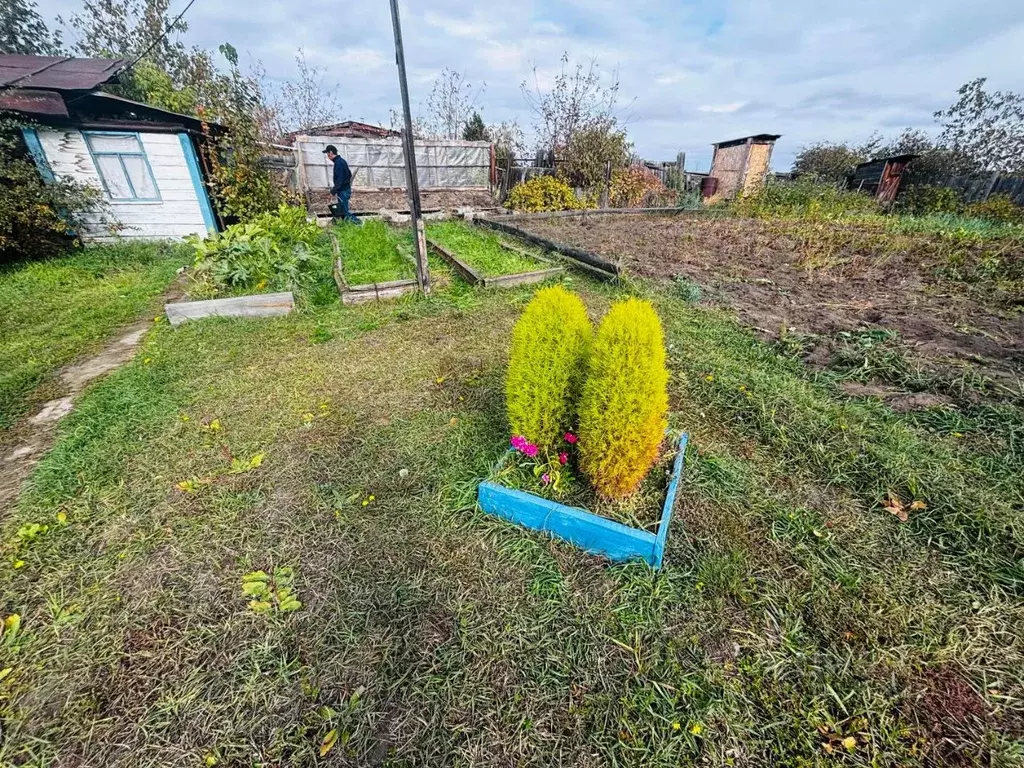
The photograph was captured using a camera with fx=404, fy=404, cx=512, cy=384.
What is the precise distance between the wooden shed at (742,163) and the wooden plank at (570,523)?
17.5 m

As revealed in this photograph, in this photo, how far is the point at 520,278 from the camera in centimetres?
572

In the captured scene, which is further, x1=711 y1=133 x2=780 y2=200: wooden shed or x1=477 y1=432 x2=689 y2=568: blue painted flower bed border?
x1=711 y1=133 x2=780 y2=200: wooden shed

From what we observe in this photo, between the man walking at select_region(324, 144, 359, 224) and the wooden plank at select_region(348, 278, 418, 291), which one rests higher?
the man walking at select_region(324, 144, 359, 224)

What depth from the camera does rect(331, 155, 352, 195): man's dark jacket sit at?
9.82m

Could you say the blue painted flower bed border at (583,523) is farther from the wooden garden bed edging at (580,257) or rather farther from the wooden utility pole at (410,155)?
the wooden garden bed edging at (580,257)

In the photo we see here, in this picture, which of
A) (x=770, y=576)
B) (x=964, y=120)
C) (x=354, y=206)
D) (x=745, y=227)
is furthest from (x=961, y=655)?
(x=964, y=120)

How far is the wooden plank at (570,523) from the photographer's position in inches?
70.8

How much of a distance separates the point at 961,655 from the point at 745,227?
10.0 m

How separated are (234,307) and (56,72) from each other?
825 cm

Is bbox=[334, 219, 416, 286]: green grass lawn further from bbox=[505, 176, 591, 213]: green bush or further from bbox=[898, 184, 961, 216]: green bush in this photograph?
bbox=[898, 184, 961, 216]: green bush

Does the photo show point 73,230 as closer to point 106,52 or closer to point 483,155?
point 483,155

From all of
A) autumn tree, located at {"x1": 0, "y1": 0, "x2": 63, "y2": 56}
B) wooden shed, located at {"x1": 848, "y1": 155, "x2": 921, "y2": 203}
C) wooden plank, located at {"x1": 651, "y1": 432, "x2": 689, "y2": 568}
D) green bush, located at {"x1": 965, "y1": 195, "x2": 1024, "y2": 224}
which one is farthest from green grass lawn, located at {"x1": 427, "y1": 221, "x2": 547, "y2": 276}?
autumn tree, located at {"x1": 0, "y1": 0, "x2": 63, "y2": 56}

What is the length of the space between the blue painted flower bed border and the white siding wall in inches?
418

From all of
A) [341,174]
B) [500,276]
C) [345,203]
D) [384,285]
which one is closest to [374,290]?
[384,285]
